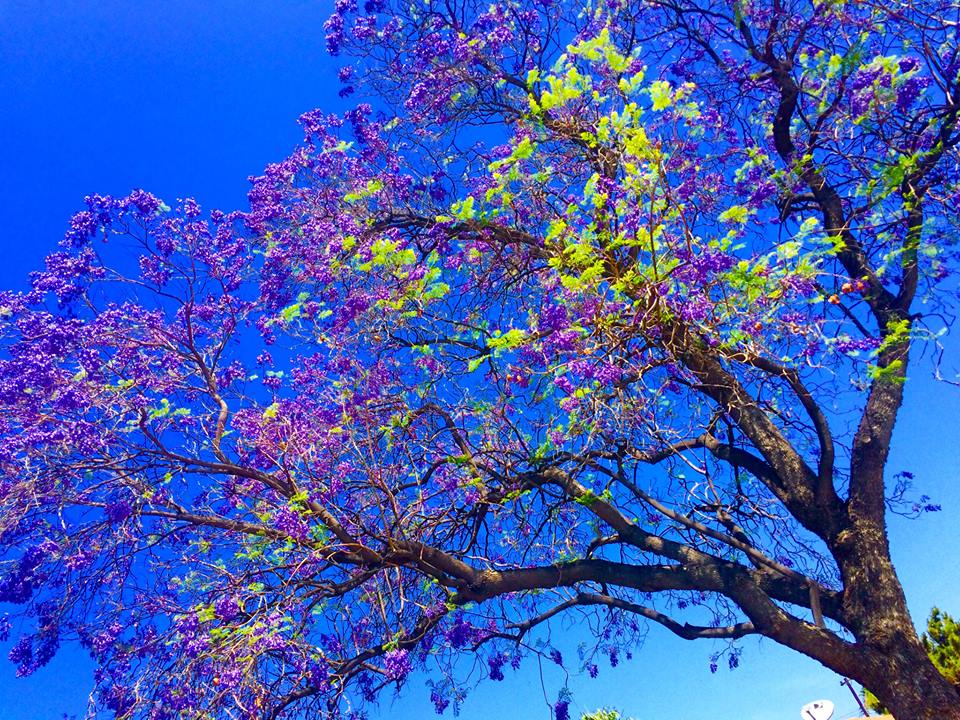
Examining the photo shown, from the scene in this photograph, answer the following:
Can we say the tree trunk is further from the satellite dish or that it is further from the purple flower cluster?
the satellite dish

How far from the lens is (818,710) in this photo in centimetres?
1341

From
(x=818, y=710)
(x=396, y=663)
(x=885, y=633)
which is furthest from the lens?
(x=818, y=710)

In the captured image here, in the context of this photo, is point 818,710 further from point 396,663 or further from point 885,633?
point 396,663

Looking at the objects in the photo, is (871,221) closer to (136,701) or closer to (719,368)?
(719,368)

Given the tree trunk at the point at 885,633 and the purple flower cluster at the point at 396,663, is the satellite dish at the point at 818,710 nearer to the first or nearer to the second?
the tree trunk at the point at 885,633

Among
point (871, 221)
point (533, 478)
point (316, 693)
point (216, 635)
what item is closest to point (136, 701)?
point (216, 635)

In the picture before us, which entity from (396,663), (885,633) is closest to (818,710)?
(885,633)

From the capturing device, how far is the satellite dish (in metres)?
13.3

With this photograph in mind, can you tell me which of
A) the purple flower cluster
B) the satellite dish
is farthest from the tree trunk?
the satellite dish

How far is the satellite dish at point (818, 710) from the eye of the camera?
43.7 ft

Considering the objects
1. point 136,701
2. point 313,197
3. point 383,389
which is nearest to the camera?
point 136,701

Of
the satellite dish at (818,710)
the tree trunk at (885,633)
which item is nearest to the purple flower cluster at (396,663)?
the tree trunk at (885,633)

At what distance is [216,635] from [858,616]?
15.3 feet

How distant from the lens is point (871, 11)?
6.80m
